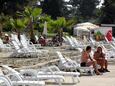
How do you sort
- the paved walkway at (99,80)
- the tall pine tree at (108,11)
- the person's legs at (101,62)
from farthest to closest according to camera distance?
1. the tall pine tree at (108,11)
2. the person's legs at (101,62)
3. the paved walkway at (99,80)

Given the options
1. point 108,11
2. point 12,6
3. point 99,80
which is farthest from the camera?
point 108,11

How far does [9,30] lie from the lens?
59781 mm

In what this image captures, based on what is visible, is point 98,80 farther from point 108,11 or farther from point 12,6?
point 108,11

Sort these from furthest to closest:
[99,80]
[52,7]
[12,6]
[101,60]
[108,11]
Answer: [52,7]
[108,11]
[12,6]
[101,60]
[99,80]

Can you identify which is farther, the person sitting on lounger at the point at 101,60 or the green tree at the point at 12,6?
the green tree at the point at 12,6

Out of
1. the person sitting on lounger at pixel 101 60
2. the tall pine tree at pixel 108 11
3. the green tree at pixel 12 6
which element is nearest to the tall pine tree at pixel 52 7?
the tall pine tree at pixel 108 11

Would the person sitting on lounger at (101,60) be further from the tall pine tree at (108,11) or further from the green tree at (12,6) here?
the tall pine tree at (108,11)

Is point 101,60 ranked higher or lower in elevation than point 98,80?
higher

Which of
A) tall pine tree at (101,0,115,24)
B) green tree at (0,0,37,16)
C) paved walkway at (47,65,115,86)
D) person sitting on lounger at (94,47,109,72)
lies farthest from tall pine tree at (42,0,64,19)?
paved walkway at (47,65,115,86)

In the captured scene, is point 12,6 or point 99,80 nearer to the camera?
point 99,80

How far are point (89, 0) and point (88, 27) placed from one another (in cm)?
7702

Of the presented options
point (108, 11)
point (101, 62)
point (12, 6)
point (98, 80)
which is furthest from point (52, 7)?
point (98, 80)

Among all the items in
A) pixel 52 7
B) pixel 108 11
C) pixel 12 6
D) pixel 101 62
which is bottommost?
pixel 52 7

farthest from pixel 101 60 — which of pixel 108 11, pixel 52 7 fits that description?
pixel 52 7
